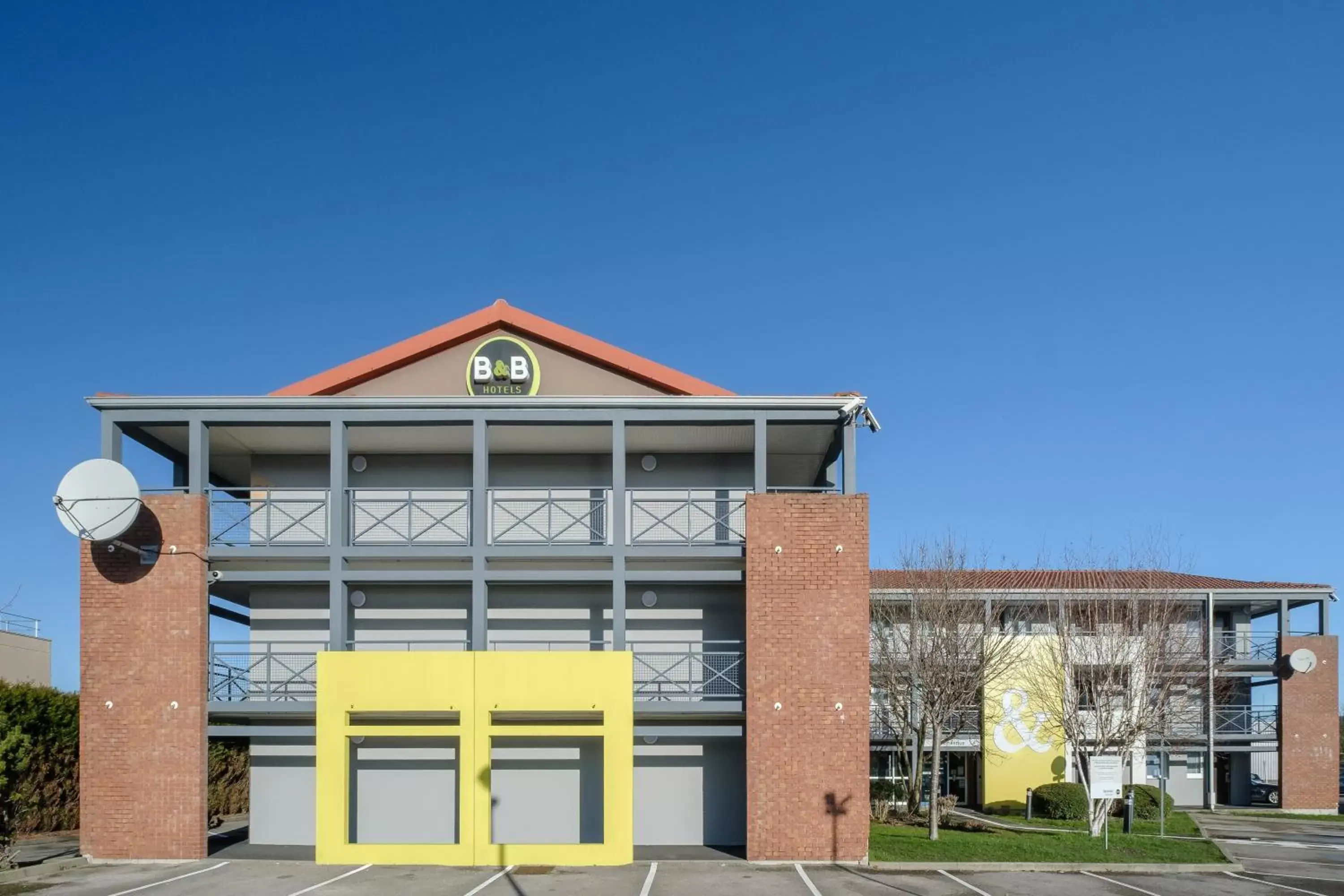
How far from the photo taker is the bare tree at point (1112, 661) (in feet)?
82.6

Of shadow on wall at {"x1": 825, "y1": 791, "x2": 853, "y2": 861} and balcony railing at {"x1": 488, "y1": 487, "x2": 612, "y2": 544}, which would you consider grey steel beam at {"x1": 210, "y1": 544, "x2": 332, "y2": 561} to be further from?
shadow on wall at {"x1": 825, "y1": 791, "x2": 853, "y2": 861}

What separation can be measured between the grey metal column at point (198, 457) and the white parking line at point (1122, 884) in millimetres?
16474

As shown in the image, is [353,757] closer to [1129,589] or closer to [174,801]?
[174,801]

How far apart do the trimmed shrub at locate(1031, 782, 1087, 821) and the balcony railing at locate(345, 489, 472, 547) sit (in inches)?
724

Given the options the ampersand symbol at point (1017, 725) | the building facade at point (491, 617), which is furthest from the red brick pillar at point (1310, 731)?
the building facade at point (491, 617)

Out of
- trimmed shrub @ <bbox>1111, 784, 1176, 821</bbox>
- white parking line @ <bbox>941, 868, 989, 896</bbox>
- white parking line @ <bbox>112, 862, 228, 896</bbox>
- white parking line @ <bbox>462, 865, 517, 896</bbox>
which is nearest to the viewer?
white parking line @ <bbox>112, 862, 228, 896</bbox>

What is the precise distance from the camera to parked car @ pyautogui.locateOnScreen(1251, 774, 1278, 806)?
39122mm

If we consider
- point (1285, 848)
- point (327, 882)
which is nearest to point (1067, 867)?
point (1285, 848)

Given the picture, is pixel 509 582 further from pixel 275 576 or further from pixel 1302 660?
pixel 1302 660

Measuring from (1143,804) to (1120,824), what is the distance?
214 centimetres

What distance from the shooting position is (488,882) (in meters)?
17.4

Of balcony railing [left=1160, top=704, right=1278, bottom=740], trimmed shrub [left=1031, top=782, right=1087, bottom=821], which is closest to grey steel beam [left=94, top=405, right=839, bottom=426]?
trimmed shrub [left=1031, top=782, right=1087, bottom=821]

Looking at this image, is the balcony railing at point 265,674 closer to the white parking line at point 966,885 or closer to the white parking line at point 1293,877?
the white parking line at point 966,885

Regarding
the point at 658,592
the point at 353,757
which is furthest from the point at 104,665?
the point at 658,592
